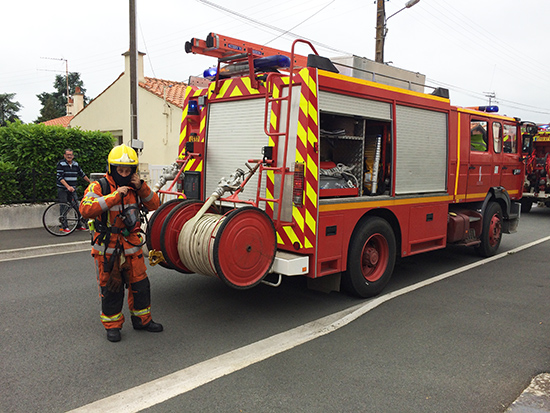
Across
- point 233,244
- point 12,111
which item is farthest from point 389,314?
point 12,111

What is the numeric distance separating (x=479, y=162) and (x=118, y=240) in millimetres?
5921

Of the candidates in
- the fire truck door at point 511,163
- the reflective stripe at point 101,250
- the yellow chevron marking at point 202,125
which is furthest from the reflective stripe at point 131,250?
the fire truck door at point 511,163

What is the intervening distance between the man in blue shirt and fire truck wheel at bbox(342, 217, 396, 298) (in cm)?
637

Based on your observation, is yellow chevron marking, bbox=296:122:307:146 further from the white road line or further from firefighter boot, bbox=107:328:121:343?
firefighter boot, bbox=107:328:121:343

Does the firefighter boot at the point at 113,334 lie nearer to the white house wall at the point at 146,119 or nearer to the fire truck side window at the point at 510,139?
the fire truck side window at the point at 510,139

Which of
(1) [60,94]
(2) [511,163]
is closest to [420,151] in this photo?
(2) [511,163]

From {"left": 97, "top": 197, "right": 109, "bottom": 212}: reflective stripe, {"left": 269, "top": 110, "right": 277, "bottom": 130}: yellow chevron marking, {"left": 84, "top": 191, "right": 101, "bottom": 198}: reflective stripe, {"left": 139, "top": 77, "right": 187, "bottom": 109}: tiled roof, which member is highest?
{"left": 139, "top": 77, "right": 187, "bottom": 109}: tiled roof

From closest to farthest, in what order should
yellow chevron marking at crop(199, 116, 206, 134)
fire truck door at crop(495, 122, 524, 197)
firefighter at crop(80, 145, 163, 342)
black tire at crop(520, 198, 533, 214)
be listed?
1. firefighter at crop(80, 145, 163, 342)
2. yellow chevron marking at crop(199, 116, 206, 134)
3. fire truck door at crop(495, 122, 524, 197)
4. black tire at crop(520, 198, 533, 214)

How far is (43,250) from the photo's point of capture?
774 cm

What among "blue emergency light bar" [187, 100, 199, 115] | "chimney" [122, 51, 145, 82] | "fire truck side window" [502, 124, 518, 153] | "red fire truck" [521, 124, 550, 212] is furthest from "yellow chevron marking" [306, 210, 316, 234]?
"chimney" [122, 51, 145, 82]

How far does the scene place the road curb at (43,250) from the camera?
734cm

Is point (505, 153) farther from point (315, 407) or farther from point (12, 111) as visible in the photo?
point (12, 111)

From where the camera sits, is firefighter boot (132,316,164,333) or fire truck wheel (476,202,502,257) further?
fire truck wheel (476,202,502,257)

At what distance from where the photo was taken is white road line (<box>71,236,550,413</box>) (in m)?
3.12
